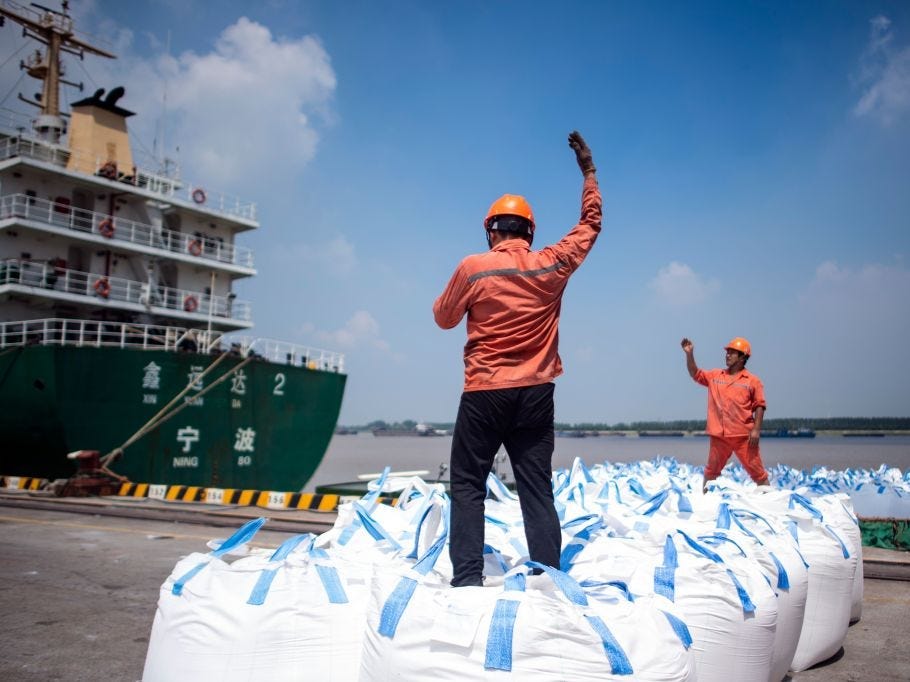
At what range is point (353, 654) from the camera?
2.02 meters

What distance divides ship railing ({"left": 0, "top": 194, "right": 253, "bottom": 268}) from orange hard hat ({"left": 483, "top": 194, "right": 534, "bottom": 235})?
14.7 m

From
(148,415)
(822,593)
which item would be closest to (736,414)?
(822,593)

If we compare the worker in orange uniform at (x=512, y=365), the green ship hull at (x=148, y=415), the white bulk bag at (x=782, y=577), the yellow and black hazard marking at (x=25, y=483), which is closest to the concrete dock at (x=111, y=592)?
the white bulk bag at (x=782, y=577)

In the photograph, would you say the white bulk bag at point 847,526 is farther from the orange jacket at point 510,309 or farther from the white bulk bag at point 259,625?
the white bulk bag at point 259,625

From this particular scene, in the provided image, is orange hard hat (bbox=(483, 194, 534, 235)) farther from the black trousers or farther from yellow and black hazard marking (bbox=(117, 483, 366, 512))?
yellow and black hazard marking (bbox=(117, 483, 366, 512))

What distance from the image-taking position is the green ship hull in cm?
1241

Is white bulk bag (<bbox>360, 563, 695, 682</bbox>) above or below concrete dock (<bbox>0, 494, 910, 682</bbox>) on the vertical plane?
above

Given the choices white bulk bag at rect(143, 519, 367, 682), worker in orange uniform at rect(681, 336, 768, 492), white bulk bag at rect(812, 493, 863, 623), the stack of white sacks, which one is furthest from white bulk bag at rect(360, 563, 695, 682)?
worker in orange uniform at rect(681, 336, 768, 492)

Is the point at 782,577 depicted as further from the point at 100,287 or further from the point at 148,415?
the point at 100,287

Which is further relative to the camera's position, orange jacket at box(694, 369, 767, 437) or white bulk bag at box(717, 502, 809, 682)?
orange jacket at box(694, 369, 767, 437)

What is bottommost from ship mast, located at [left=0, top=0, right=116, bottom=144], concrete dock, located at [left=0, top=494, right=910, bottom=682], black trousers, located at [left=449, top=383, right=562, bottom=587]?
concrete dock, located at [left=0, top=494, right=910, bottom=682]

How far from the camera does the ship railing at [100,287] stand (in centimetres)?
1476

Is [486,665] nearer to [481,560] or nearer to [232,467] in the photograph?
[481,560]

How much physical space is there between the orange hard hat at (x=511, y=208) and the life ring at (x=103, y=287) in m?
14.9
